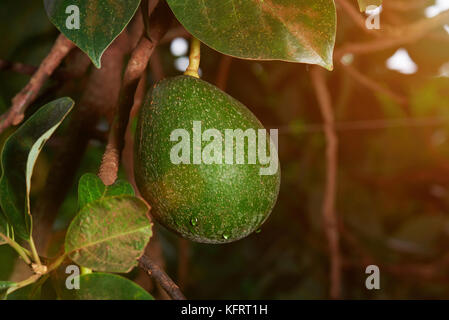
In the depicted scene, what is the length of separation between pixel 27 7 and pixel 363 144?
5.67 feet

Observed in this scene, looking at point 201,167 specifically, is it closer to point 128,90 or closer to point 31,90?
point 128,90

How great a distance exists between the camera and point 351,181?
8.23ft

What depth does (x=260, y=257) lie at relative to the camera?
2615 mm

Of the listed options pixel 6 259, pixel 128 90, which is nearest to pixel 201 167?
pixel 128 90

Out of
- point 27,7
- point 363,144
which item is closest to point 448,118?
point 363,144

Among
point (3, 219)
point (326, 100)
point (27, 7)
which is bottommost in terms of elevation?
point (3, 219)

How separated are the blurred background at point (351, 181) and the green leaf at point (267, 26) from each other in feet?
3.57

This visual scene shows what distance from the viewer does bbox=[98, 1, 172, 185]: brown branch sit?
25.5 inches

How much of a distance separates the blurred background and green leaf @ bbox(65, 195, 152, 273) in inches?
45.8

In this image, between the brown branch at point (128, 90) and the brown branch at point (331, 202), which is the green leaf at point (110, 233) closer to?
the brown branch at point (128, 90)

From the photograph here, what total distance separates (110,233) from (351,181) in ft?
6.89

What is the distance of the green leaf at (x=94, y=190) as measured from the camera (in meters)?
0.59
